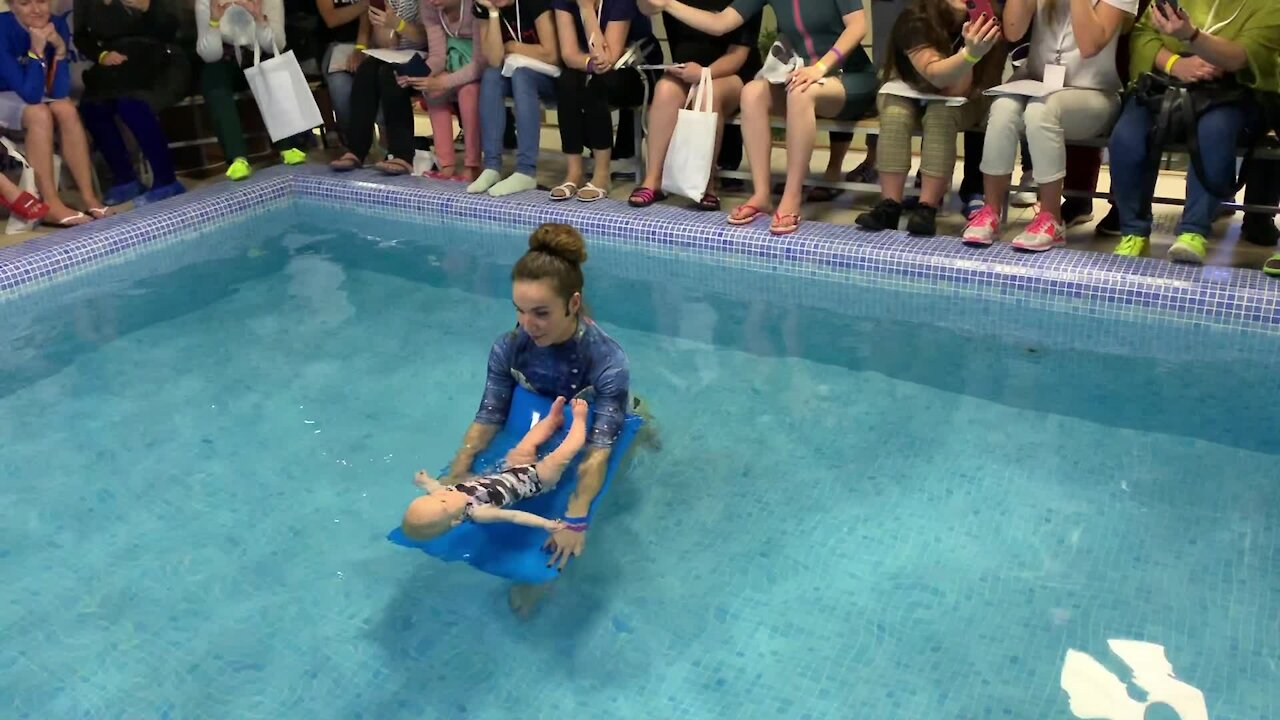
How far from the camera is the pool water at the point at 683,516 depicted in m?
2.70

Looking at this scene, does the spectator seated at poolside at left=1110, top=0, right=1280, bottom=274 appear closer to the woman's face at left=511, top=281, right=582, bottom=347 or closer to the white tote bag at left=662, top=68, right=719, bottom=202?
the white tote bag at left=662, top=68, right=719, bottom=202

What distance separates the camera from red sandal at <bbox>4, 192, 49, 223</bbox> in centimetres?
602

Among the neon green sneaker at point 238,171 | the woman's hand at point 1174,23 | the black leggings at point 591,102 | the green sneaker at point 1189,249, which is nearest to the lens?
the woman's hand at point 1174,23

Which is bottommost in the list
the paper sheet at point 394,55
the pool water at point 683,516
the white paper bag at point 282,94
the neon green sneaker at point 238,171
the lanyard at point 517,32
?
the pool water at point 683,516

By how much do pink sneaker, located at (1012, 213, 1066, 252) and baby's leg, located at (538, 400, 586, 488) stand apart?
3039 mm

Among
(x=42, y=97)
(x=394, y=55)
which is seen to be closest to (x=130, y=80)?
(x=42, y=97)

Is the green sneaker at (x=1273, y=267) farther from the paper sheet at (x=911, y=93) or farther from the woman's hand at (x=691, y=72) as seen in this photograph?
the woman's hand at (x=691, y=72)

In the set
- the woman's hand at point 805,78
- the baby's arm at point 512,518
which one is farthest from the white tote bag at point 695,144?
the baby's arm at point 512,518

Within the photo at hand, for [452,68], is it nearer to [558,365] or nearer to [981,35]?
[981,35]

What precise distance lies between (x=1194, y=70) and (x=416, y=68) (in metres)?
4.36

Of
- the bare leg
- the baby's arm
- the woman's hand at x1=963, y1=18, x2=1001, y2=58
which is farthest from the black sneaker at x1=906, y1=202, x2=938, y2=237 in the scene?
the bare leg

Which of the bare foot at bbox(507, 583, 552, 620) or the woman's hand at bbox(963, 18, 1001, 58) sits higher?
the woman's hand at bbox(963, 18, 1001, 58)

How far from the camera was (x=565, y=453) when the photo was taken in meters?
2.85

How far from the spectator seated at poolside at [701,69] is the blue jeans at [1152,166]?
1.97 m
